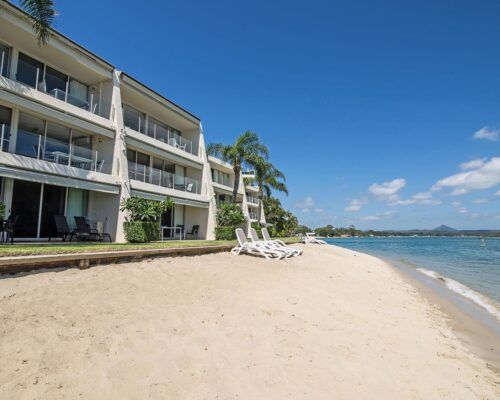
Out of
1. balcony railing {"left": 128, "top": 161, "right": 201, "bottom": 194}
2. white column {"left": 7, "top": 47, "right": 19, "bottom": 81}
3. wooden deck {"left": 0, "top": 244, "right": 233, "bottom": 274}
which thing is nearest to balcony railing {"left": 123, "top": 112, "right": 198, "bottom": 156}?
balcony railing {"left": 128, "top": 161, "right": 201, "bottom": 194}

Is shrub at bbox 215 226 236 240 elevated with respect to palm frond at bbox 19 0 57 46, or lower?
lower

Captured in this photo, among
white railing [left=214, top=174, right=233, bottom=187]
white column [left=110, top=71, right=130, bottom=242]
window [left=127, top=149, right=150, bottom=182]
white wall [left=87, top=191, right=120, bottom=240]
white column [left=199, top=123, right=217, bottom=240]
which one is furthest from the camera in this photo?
white railing [left=214, top=174, right=233, bottom=187]

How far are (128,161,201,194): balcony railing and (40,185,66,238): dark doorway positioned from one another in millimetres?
3833

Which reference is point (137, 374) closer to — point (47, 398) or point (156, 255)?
point (47, 398)

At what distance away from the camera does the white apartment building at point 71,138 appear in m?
12.6

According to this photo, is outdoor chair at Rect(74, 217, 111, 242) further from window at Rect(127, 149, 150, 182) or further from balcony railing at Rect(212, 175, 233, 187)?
balcony railing at Rect(212, 175, 233, 187)

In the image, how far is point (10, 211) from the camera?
12672mm

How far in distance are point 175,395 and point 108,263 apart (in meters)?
5.98

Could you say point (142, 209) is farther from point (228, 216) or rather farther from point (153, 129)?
point (228, 216)

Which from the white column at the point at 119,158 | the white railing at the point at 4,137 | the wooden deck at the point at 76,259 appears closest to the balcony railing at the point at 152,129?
the white column at the point at 119,158

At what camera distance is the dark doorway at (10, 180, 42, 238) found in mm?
12992

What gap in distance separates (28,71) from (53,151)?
400cm

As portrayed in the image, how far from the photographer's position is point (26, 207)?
13.3 m

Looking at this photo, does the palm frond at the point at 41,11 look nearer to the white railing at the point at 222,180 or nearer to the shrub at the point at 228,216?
the shrub at the point at 228,216
